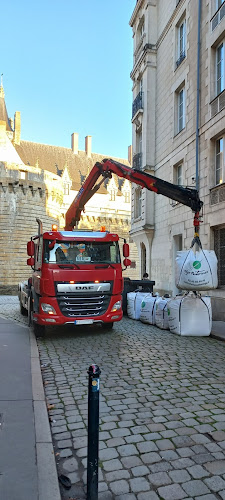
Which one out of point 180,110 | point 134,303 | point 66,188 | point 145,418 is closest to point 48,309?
point 134,303

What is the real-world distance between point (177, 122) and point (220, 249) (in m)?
6.35

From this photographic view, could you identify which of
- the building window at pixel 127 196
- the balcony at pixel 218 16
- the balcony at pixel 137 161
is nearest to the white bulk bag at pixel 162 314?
the balcony at pixel 218 16

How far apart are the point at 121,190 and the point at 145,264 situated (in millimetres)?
40077

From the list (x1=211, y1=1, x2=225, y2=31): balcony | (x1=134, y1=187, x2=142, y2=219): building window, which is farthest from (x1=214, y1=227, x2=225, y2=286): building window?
(x1=134, y1=187, x2=142, y2=219): building window

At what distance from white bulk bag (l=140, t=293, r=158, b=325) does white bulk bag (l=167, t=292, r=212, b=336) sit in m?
1.64

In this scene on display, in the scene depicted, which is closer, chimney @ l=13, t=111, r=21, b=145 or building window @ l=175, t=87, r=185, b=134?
building window @ l=175, t=87, r=185, b=134

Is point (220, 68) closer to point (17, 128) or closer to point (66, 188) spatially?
point (66, 188)

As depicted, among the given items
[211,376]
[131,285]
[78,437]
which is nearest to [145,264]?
[131,285]

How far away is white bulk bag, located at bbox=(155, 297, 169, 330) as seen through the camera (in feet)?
→ 30.1

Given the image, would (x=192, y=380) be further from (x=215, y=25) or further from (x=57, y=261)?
(x=215, y=25)

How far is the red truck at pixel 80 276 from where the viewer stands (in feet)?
25.7

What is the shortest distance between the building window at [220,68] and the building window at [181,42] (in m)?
2.84

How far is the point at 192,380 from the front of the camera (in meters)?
4.99

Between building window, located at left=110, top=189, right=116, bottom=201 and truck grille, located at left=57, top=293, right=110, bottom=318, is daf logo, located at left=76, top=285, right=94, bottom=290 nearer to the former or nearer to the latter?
truck grille, located at left=57, top=293, right=110, bottom=318
